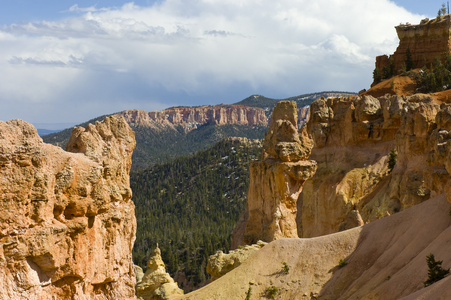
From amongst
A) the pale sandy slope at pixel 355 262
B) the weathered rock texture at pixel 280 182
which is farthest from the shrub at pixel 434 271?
the weathered rock texture at pixel 280 182

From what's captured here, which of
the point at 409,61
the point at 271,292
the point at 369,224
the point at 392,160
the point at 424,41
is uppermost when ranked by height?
the point at 424,41

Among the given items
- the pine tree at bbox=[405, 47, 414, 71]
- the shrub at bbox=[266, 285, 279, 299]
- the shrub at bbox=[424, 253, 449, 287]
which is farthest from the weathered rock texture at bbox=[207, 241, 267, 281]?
the pine tree at bbox=[405, 47, 414, 71]

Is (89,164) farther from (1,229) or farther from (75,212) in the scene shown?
(1,229)

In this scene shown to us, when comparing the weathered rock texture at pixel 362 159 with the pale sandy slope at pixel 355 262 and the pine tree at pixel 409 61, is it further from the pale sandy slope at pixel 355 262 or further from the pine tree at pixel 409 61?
the pine tree at pixel 409 61

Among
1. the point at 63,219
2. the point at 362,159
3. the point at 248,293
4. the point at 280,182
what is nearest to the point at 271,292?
the point at 248,293

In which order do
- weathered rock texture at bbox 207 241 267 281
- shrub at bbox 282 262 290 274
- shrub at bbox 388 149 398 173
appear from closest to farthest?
shrub at bbox 282 262 290 274 < weathered rock texture at bbox 207 241 267 281 < shrub at bbox 388 149 398 173

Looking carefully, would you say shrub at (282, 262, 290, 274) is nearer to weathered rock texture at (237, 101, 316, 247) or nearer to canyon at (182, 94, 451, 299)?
canyon at (182, 94, 451, 299)

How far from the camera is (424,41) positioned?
73125 millimetres

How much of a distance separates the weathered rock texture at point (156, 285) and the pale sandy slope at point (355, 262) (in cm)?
254

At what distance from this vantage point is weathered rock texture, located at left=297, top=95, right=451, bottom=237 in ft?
121

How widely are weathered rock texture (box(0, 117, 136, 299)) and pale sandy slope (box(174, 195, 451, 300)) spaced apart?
1033 cm

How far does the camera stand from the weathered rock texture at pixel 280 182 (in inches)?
1246

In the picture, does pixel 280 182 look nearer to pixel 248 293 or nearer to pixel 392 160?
pixel 248 293

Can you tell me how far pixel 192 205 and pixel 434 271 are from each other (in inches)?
3864
